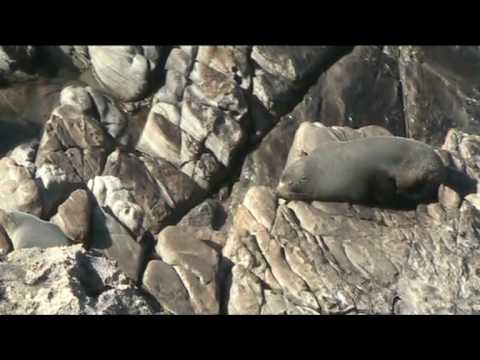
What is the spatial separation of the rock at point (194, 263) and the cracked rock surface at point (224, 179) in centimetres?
2

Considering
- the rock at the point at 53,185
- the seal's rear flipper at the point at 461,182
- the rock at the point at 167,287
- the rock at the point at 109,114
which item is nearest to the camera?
the rock at the point at 167,287

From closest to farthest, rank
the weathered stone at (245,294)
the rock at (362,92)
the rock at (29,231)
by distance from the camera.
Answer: the rock at (29,231) → the weathered stone at (245,294) → the rock at (362,92)

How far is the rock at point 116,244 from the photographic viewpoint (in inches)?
264

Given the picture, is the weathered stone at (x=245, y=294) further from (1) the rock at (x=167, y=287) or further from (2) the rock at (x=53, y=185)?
(2) the rock at (x=53, y=185)

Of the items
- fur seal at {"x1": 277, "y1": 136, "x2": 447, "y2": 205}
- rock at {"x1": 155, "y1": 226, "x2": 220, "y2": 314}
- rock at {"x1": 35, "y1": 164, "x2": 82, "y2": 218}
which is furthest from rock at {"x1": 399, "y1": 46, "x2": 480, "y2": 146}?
rock at {"x1": 35, "y1": 164, "x2": 82, "y2": 218}

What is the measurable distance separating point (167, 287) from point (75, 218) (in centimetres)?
123

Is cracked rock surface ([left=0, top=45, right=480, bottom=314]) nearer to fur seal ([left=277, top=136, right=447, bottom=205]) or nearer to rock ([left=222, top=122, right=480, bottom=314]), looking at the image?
rock ([left=222, top=122, right=480, bottom=314])

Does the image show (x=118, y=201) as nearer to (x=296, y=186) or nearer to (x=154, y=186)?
(x=154, y=186)

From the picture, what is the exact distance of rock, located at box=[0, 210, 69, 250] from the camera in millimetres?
6164

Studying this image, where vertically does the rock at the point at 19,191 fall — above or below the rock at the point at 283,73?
below

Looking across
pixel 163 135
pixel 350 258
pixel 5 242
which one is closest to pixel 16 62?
pixel 163 135

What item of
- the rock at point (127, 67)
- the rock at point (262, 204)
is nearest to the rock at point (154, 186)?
the rock at point (127, 67)
